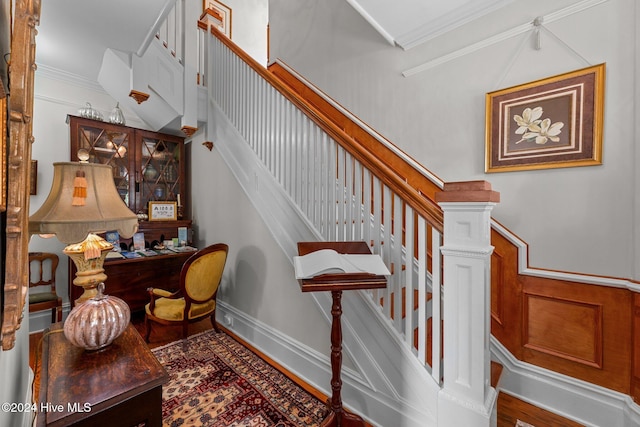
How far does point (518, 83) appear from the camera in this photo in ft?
6.45

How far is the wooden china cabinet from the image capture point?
9.36 ft

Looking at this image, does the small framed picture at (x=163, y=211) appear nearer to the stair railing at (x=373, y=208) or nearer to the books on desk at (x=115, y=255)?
the books on desk at (x=115, y=255)

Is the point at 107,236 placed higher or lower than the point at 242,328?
higher

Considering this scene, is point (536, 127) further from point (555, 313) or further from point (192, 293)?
point (192, 293)

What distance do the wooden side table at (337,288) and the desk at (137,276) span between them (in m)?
2.33

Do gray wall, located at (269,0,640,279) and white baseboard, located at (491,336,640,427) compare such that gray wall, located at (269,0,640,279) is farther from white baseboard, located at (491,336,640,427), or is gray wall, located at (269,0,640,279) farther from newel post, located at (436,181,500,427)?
newel post, located at (436,181,500,427)

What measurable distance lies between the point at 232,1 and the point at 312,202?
15.1 feet

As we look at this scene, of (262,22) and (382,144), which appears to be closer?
(382,144)

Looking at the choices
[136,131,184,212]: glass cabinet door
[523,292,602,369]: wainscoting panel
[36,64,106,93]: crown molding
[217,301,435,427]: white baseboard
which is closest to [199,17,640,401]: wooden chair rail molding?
[523,292,602,369]: wainscoting panel

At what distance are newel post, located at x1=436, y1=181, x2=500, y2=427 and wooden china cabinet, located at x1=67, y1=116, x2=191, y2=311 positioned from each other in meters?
2.90

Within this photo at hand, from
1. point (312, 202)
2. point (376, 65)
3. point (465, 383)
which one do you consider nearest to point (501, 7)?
point (376, 65)

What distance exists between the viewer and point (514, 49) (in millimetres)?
1976

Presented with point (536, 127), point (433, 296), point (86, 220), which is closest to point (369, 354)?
point (433, 296)

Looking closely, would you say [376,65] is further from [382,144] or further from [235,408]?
[235,408]
